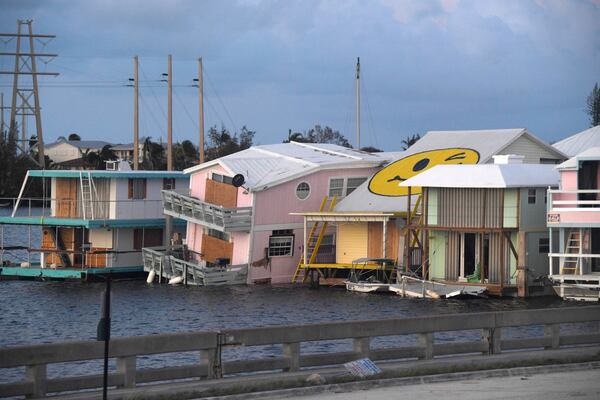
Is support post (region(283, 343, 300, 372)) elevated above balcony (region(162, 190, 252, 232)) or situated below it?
below

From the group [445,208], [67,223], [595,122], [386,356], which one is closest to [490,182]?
[445,208]

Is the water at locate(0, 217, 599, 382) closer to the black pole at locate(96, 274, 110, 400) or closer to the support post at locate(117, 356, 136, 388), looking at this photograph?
the support post at locate(117, 356, 136, 388)

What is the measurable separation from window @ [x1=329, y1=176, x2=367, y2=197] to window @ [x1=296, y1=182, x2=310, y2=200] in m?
1.56

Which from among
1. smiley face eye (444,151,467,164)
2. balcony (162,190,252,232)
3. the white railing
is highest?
smiley face eye (444,151,467,164)

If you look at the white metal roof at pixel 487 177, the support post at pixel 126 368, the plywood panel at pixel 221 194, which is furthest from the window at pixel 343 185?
the support post at pixel 126 368

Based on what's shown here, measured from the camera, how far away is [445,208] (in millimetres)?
51375

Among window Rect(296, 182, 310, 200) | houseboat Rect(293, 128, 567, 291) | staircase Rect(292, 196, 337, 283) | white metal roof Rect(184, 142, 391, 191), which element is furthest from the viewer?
window Rect(296, 182, 310, 200)

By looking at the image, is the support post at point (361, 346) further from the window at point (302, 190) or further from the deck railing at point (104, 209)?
the deck railing at point (104, 209)

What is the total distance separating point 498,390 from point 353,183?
134 feet

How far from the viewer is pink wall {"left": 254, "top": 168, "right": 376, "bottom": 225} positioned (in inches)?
2256

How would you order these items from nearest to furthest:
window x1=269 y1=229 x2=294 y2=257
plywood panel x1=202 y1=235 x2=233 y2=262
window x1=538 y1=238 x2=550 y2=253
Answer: window x1=538 y1=238 x2=550 y2=253
window x1=269 y1=229 x2=294 y2=257
plywood panel x1=202 y1=235 x2=233 y2=262

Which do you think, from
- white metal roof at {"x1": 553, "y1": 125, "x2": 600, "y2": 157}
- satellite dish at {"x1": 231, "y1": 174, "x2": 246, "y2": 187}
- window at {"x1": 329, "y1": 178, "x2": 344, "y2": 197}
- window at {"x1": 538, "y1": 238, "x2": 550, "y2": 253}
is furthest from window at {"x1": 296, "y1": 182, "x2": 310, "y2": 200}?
white metal roof at {"x1": 553, "y1": 125, "x2": 600, "y2": 157}

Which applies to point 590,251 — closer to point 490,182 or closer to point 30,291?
point 490,182

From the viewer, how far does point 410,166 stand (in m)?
60.3
